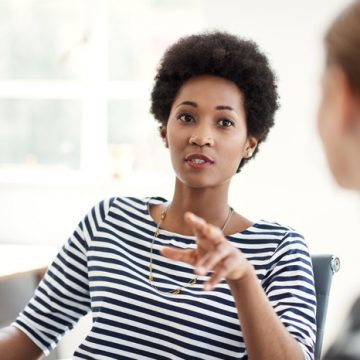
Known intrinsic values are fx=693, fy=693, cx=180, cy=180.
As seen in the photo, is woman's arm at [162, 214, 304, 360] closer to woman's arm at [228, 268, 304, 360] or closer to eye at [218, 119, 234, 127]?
woman's arm at [228, 268, 304, 360]

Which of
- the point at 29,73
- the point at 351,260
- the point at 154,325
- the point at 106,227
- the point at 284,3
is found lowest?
the point at 351,260

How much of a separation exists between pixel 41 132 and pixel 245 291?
9.22 feet

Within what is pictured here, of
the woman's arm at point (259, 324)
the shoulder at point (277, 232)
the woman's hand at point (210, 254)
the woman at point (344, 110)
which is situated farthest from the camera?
the shoulder at point (277, 232)

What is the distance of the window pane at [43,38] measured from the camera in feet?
12.0

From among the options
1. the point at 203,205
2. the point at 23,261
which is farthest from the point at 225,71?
the point at 23,261

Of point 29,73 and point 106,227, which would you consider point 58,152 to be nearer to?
point 29,73

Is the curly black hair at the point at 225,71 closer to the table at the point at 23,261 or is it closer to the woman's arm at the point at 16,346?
the woman's arm at the point at 16,346

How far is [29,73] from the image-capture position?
3738 mm

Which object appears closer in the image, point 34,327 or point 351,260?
point 34,327

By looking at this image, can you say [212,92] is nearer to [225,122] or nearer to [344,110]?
[225,122]

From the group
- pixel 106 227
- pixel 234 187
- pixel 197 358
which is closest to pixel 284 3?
pixel 234 187

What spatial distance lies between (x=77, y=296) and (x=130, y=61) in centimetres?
236

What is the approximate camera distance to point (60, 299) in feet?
4.84

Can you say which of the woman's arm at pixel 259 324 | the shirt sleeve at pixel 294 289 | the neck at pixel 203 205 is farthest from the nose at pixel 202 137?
the woman's arm at pixel 259 324
